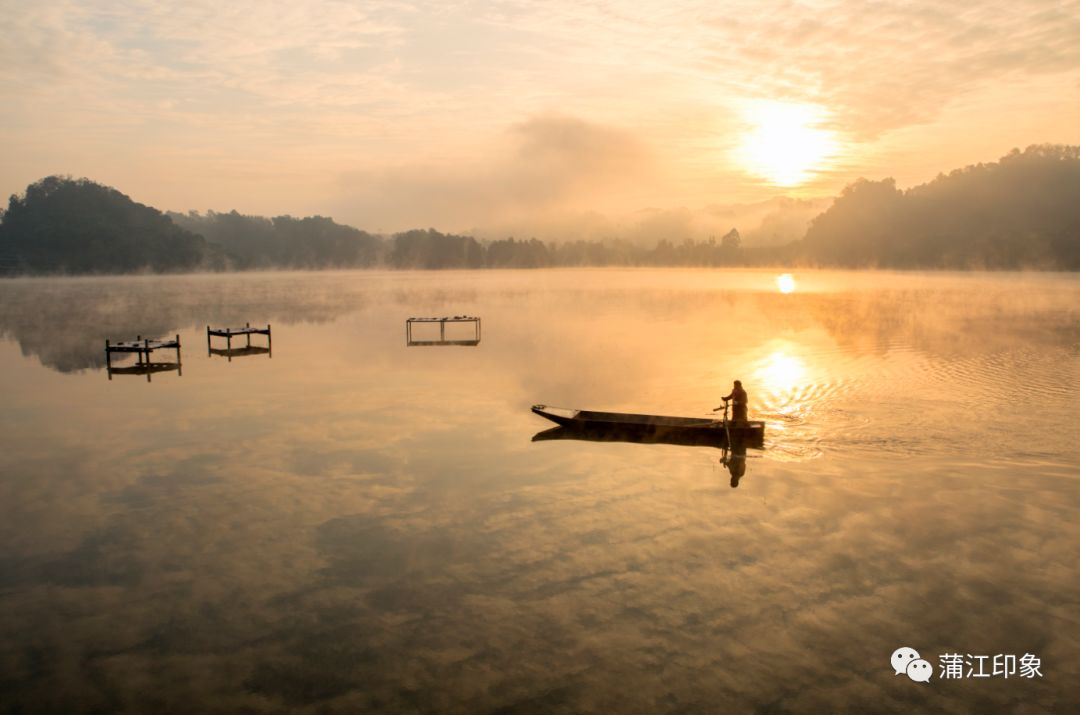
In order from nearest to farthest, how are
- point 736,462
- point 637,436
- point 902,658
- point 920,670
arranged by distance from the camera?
1. point 920,670
2. point 902,658
3. point 736,462
4. point 637,436

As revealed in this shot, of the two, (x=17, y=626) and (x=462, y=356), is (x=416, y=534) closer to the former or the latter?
(x=17, y=626)

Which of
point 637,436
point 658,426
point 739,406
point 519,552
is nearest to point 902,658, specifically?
point 519,552

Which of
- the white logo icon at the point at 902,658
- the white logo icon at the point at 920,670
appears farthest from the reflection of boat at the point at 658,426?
the white logo icon at the point at 920,670

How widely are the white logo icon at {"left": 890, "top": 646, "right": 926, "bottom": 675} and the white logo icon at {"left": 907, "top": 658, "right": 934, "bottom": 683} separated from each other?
0.06m

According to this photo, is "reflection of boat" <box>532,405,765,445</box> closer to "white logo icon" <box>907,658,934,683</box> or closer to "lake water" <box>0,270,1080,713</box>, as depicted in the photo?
"lake water" <box>0,270,1080,713</box>

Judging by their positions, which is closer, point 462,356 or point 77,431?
point 77,431

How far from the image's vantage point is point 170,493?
19.6 m

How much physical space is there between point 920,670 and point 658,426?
1484 centimetres

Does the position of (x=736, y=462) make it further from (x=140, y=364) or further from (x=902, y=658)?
(x=140, y=364)

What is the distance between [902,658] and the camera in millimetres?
11656

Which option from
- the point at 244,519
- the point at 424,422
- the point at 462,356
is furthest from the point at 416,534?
the point at 462,356

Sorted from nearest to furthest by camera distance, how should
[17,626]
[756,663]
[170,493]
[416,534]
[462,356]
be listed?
[756,663] → [17,626] → [416,534] → [170,493] → [462,356]

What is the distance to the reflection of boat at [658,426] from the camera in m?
24.8

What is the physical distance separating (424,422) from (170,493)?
1053 centimetres
